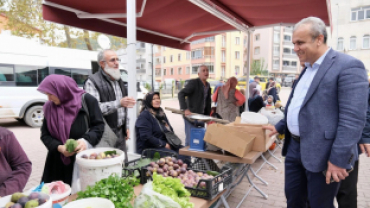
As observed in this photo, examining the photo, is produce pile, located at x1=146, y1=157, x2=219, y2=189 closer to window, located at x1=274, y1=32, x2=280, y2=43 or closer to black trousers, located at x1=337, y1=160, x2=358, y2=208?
black trousers, located at x1=337, y1=160, x2=358, y2=208

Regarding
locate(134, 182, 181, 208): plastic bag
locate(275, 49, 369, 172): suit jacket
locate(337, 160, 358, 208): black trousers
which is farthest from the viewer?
locate(337, 160, 358, 208): black trousers

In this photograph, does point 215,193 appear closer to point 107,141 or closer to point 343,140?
point 343,140

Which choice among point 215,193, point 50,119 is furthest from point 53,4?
point 215,193

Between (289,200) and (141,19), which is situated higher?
(141,19)

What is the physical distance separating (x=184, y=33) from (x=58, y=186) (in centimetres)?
487

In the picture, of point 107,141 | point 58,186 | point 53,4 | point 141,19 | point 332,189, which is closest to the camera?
point 58,186

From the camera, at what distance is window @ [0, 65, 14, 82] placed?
821cm

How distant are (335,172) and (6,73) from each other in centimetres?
975

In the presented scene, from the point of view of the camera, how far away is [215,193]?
1.96 metres

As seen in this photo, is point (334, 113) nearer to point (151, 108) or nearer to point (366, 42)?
Result: point (151, 108)

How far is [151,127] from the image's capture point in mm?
3656

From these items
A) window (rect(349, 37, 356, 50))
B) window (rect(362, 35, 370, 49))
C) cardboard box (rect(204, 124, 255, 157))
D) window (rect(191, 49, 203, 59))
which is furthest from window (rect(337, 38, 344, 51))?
cardboard box (rect(204, 124, 255, 157))

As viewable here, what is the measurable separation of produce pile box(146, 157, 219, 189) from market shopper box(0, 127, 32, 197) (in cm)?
93

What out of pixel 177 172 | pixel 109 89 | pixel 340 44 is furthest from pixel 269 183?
pixel 340 44
